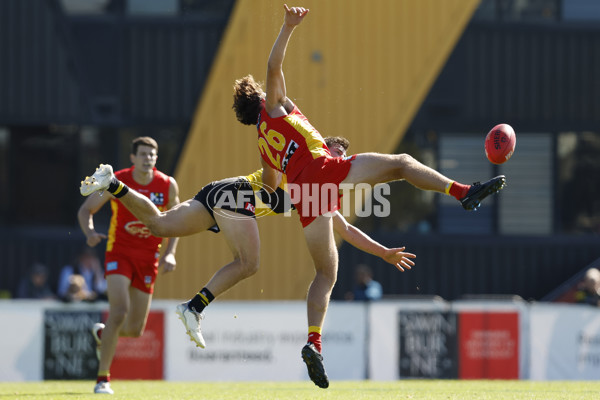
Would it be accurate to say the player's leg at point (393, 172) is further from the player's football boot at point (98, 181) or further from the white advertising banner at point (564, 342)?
the white advertising banner at point (564, 342)

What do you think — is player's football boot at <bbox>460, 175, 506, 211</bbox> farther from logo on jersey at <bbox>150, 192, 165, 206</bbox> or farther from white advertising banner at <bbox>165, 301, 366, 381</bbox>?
white advertising banner at <bbox>165, 301, 366, 381</bbox>

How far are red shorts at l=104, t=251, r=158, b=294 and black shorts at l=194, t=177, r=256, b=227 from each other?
1613mm

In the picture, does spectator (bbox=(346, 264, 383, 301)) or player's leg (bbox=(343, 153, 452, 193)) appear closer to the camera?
player's leg (bbox=(343, 153, 452, 193))

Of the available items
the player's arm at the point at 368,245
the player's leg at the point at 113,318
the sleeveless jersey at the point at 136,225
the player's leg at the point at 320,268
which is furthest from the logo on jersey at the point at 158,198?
the player's leg at the point at 320,268

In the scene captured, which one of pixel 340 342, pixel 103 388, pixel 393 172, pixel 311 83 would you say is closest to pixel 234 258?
pixel 393 172

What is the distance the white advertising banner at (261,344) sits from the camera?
487 inches

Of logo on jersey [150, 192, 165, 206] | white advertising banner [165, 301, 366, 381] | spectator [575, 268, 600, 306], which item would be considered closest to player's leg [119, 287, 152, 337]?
logo on jersey [150, 192, 165, 206]

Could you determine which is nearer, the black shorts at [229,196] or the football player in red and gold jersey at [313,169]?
the football player in red and gold jersey at [313,169]

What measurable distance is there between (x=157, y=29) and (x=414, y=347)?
644 centimetres

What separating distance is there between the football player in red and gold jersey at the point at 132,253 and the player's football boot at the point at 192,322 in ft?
4.28

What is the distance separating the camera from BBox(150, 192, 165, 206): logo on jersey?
30.2ft

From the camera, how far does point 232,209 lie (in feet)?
25.4

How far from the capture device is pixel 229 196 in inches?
304

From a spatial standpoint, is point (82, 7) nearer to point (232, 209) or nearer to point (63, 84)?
point (63, 84)
